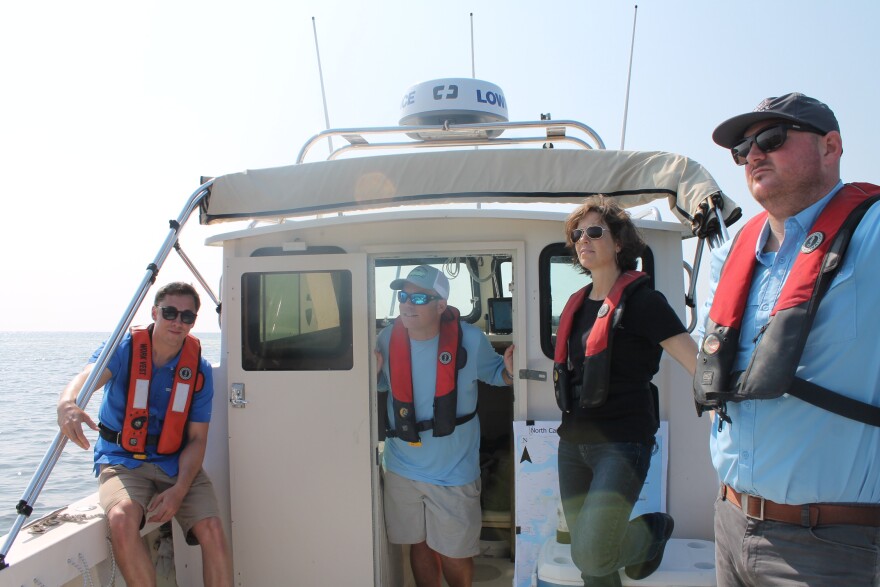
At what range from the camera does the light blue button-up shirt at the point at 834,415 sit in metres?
1.72

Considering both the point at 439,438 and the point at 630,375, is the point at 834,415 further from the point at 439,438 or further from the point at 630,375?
the point at 439,438

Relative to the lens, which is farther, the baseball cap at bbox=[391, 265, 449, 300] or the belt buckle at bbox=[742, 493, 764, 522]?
the baseball cap at bbox=[391, 265, 449, 300]

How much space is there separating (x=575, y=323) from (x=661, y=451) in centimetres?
121

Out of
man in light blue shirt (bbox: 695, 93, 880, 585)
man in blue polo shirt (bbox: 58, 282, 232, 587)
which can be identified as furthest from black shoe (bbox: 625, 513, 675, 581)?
man in blue polo shirt (bbox: 58, 282, 232, 587)

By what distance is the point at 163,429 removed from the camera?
3.58 metres

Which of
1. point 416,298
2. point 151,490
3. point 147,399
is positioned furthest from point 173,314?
point 416,298

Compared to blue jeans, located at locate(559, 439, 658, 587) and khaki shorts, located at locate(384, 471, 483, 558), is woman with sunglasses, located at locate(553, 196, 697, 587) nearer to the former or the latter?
blue jeans, located at locate(559, 439, 658, 587)

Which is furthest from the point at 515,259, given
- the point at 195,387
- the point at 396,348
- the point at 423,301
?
the point at 195,387

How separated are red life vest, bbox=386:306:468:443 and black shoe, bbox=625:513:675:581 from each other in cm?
117

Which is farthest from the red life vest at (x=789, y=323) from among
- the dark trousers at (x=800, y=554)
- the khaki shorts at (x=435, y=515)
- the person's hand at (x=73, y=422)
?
the person's hand at (x=73, y=422)

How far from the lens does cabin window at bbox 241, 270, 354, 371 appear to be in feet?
13.2

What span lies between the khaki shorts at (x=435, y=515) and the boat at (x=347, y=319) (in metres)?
0.10

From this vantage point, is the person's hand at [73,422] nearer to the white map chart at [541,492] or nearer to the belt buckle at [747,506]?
the white map chart at [541,492]

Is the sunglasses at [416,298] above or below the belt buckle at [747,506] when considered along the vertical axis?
above
